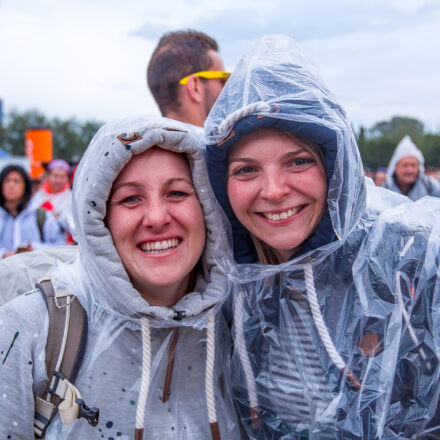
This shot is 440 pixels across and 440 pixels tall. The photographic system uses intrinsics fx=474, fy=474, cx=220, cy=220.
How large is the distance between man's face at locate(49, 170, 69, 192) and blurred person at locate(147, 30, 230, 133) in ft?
9.93

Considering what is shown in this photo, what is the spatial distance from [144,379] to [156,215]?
50 centimetres

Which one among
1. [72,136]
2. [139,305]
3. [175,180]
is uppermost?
[72,136]

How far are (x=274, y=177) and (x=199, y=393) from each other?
2.38ft

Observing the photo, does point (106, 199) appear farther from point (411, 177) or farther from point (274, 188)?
point (411, 177)

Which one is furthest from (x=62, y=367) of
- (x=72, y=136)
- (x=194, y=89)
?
(x=72, y=136)

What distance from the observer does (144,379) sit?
56.5 inches

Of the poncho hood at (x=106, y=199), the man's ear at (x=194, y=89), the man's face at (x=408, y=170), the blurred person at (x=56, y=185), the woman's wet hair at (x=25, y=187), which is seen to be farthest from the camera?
the man's face at (x=408, y=170)

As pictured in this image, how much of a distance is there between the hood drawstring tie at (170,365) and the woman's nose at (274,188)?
0.53m

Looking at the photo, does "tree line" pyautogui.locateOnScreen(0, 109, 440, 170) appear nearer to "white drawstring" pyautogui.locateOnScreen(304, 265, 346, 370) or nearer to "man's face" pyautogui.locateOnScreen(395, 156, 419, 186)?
"man's face" pyautogui.locateOnScreen(395, 156, 419, 186)

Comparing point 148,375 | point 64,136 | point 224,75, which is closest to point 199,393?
point 148,375

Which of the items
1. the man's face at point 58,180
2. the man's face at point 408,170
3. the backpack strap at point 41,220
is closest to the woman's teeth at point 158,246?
the backpack strap at point 41,220

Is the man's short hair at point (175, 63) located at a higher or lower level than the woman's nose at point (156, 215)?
higher

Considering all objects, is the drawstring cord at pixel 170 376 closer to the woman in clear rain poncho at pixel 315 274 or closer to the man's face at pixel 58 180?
the woman in clear rain poncho at pixel 315 274

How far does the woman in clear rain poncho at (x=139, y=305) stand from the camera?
55.0 inches
